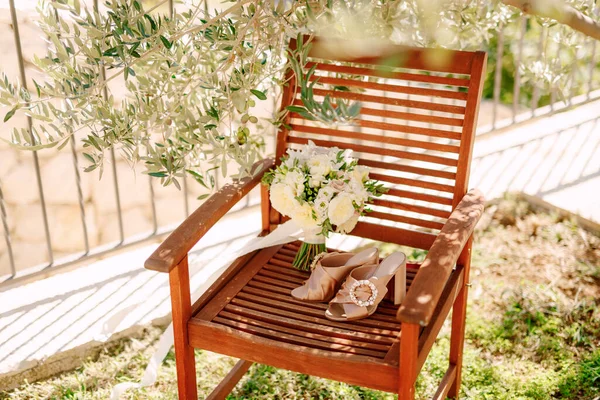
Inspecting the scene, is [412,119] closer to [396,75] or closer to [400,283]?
[396,75]

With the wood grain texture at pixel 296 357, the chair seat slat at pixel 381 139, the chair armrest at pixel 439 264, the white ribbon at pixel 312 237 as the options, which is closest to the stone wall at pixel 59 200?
the chair seat slat at pixel 381 139

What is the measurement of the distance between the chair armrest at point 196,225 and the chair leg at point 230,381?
608 millimetres

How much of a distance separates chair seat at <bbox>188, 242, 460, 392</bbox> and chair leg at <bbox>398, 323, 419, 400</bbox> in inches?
1.0

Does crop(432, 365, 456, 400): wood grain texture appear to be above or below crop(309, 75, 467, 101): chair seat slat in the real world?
below

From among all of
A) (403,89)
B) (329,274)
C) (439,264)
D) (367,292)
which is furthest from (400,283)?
(403,89)

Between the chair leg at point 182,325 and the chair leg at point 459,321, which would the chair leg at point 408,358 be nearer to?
the chair leg at point 459,321

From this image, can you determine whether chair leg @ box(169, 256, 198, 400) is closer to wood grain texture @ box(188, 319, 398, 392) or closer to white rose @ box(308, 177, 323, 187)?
wood grain texture @ box(188, 319, 398, 392)

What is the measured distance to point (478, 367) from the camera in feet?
9.05

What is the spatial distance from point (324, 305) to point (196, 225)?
0.46m

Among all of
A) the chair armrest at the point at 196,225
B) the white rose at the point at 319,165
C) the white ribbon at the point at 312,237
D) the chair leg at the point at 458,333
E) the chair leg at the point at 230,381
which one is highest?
the white rose at the point at 319,165

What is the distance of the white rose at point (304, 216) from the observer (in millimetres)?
2256

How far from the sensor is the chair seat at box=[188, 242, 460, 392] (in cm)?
193

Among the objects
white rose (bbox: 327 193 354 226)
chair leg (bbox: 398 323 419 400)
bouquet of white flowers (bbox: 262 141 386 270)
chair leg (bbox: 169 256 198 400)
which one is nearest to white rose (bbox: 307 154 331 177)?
bouquet of white flowers (bbox: 262 141 386 270)

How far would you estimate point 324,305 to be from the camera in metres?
2.24
